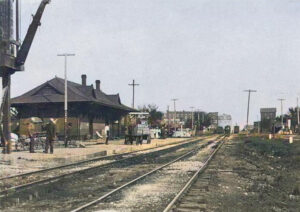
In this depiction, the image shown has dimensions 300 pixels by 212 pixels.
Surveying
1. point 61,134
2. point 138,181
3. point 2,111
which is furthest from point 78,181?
point 61,134

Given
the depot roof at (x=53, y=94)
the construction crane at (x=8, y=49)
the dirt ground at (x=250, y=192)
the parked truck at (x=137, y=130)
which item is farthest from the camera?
the depot roof at (x=53, y=94)

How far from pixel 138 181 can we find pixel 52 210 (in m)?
5.01

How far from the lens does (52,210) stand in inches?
338

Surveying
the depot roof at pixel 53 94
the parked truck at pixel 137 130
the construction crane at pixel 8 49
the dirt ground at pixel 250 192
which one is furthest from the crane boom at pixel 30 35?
the depot roof at pixel 53 94

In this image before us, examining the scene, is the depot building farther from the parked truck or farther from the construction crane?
the construction crane

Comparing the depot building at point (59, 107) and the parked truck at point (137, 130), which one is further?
the depot building at point (59, 107)

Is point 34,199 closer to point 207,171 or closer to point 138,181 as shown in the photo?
point 138,181

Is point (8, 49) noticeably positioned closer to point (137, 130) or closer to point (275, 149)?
point (137, 130)

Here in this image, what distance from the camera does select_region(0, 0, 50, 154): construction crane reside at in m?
24.0

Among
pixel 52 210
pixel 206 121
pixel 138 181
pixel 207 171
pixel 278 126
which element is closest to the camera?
pixel 52 210

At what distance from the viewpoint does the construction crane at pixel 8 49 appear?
24.0 metres

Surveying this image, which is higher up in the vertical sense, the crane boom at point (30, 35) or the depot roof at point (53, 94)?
the crane boom at point (30, 35)

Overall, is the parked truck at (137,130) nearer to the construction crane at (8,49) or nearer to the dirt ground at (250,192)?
the construction crane at (8,49)

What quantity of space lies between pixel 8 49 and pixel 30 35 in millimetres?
1527
